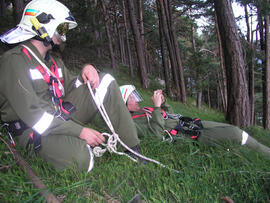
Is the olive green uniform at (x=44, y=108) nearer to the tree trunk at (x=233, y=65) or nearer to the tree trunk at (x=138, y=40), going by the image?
the tree trunk at (x=233, y=65)

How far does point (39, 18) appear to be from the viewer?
2.53 metres

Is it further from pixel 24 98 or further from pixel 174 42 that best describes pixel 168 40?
pixel 24 98

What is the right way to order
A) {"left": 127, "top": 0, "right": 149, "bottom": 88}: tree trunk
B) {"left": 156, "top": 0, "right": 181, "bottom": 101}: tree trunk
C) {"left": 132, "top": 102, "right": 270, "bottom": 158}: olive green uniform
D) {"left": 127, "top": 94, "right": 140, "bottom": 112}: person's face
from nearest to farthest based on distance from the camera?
{"left": 132, "top": 102, "right": 270, "bottom": 158}: olive green uniform → {"left": 127, "top": 94, "right": 140, "bottom": 112}: person's face → {"left": 127, "top": 0, "right": 149, "bottom": 88}: tree trunk → {"left": 156, "top": 0, "right": 181, "bottom": 101}: tree trunk

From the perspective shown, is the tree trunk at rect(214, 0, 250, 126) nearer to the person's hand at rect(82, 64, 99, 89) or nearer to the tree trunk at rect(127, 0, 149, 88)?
the person's hand at rect(82, 64, 99, 89)

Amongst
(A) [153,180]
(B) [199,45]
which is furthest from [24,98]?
(B) [199,45]

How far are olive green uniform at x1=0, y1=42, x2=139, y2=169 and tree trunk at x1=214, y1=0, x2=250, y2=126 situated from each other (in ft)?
15.1

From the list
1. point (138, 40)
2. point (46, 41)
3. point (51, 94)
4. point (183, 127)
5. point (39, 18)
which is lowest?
point (183, 127)

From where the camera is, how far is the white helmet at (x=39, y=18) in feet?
8.15

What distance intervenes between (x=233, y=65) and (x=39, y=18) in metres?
5.34

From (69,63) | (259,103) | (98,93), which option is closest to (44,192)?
(98,93)

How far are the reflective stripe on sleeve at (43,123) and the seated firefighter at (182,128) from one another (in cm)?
161

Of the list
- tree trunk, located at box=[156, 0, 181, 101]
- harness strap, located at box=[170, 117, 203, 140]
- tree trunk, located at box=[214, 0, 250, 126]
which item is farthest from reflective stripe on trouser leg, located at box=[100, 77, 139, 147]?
tree trunk, located at box=[156, 0, 181, 101]

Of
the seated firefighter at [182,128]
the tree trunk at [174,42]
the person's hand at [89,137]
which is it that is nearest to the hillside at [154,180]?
the person's hand at [89,137]

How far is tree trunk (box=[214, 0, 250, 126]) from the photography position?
5.86 meters
